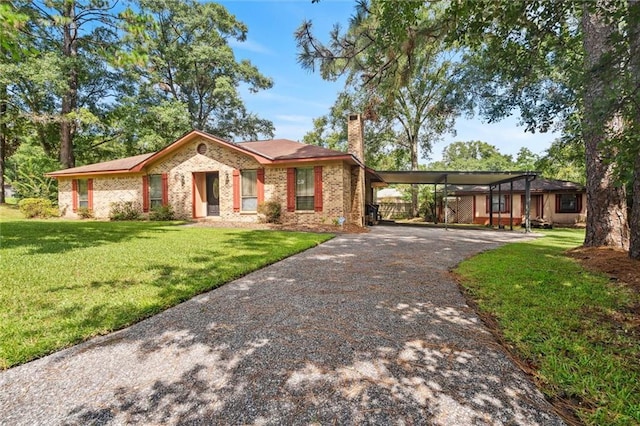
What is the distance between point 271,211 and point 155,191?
6695mm

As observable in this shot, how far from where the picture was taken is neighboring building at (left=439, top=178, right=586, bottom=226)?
717 inches

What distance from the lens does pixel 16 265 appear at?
195 inches

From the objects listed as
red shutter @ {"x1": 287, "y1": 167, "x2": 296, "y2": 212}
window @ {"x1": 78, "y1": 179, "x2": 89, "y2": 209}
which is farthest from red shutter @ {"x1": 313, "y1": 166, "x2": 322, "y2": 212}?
window @ {"x1": 78, "y1": 179, "x2": 89, "y2": 209}

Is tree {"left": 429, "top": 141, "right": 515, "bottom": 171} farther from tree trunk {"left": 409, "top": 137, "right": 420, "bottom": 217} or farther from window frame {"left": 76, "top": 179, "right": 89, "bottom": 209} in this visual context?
window frame {"left": 76, "top": 179, "right": 89, "bottom": 209}

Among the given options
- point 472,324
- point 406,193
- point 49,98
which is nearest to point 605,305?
point 472,324

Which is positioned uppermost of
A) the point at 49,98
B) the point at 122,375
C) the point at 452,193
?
the point at 49,98

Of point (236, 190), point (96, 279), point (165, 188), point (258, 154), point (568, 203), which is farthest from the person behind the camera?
point (568, 203)

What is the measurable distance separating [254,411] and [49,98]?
28.1m

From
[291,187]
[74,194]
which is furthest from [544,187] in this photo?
[74,194]

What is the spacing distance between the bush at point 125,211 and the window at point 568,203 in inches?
946

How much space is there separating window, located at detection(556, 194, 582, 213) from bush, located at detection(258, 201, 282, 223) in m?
17.4

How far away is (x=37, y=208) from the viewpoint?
1588 centimetres

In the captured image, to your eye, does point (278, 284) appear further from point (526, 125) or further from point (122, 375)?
point (526, 125)

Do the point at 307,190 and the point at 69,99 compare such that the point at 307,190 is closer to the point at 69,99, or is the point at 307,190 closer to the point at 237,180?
the point at 237,180
